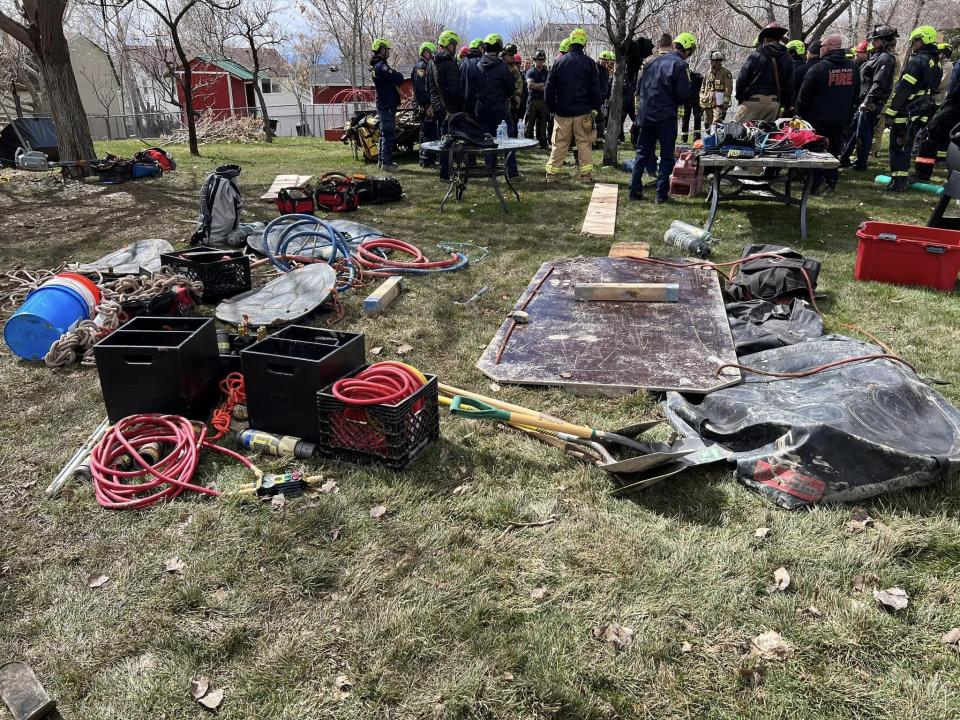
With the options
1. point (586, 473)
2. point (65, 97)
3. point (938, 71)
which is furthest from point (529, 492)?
point (65, 97)

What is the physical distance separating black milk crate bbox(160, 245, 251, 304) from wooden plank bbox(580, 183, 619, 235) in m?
3.71

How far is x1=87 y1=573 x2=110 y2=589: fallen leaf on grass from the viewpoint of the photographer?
92.2 inches

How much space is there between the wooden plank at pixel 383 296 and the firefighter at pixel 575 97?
543 cm

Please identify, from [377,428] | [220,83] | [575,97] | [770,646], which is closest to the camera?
[770,646]

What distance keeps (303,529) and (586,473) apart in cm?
126

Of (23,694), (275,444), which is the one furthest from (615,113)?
(23,694)

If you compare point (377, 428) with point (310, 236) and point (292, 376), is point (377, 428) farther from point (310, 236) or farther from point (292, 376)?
point (310, 236)

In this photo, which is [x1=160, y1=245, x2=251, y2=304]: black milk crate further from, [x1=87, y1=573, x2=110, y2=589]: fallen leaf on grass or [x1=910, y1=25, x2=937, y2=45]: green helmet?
[x1=910, y1=25, x2=937, y2=45]: green helmet

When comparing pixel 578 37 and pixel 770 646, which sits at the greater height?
pixel 578 37

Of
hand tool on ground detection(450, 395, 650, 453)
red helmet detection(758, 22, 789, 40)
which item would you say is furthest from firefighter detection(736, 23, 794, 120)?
hand tool on ground detection(450, 395, 650, 453)

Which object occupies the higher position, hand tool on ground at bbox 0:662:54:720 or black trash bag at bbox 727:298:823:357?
black trash bag at bbox 727:298:823:357

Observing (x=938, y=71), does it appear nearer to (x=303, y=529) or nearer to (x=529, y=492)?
(x=529, y=492)

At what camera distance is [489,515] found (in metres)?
2.69

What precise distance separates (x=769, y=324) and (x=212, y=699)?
3936mm
